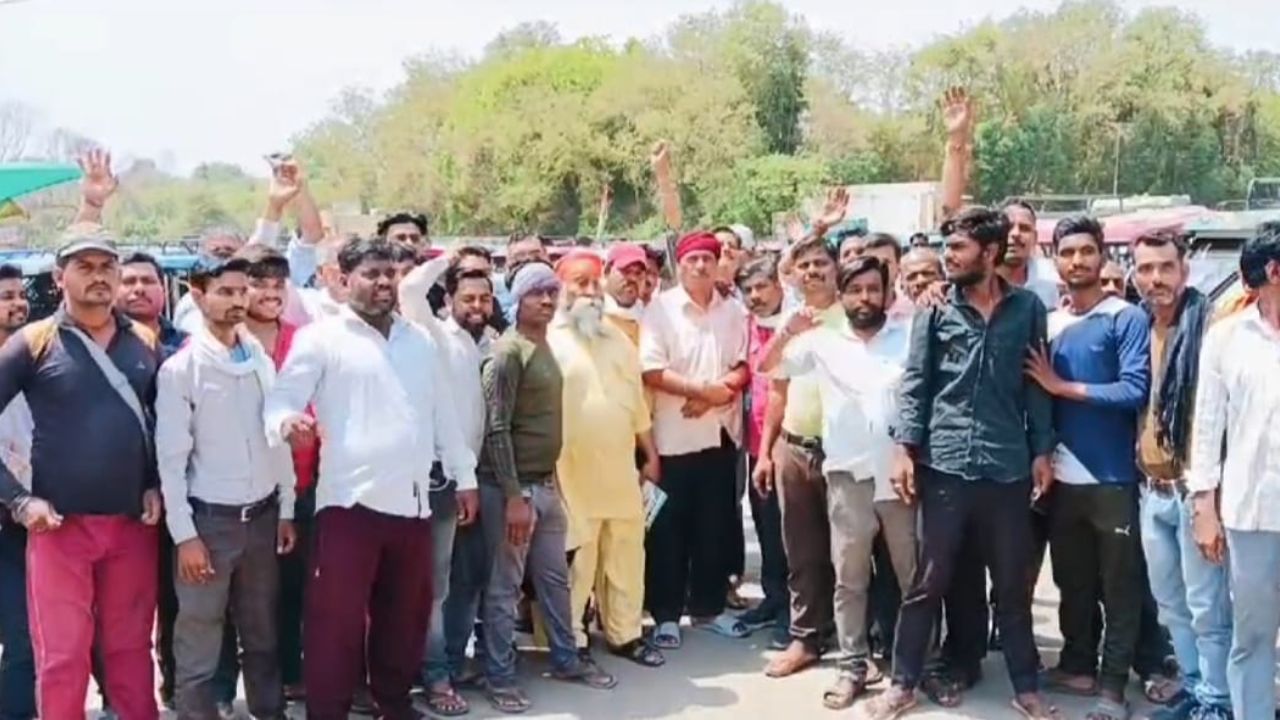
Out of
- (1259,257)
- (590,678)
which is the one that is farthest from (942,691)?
(1259,257)

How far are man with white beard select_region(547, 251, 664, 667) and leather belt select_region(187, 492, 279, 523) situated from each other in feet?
4.26

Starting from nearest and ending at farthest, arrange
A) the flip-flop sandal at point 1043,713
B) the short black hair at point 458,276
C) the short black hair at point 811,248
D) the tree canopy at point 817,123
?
1. the flip-flop sandal at point 1043,713
2. the short black hair at point 458,276
3. the short black hair at point 811,248
4. the tree canopy at point 817,123

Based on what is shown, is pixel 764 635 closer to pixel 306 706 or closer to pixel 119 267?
pixel 306 706

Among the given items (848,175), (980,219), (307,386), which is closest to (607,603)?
(307,386)

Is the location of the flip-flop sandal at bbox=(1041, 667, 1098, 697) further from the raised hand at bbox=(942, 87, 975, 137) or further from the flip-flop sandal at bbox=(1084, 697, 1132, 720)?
the raised hand at bbox=(942, 87, 975, 137)

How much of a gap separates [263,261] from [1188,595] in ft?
11.5

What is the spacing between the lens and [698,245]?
225 inches

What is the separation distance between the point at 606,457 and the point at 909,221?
23.0m

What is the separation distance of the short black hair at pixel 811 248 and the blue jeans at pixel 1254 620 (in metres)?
1.92

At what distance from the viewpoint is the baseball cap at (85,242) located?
4.14 metres

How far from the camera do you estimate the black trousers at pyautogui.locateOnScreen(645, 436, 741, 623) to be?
5754mm

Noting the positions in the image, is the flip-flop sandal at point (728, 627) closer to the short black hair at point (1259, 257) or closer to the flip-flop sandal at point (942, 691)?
the flip-flop sandal at point (942, 691)

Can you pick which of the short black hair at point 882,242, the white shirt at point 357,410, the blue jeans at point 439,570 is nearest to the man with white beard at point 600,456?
the blue jeans at point 439,570

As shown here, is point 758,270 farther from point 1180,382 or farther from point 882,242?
point 1180,382
